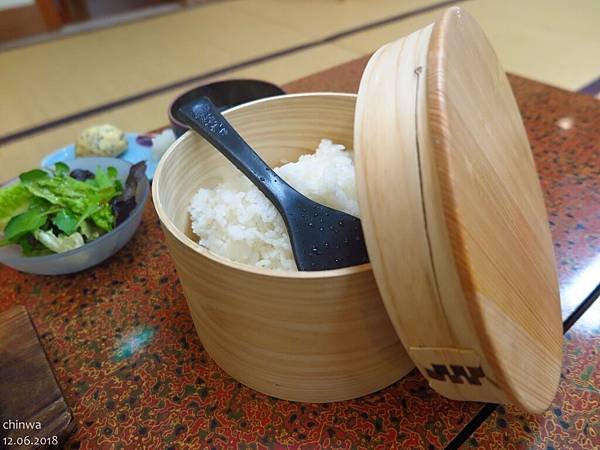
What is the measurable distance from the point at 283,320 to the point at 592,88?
8.67ft

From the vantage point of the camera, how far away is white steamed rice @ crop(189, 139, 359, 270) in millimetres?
869

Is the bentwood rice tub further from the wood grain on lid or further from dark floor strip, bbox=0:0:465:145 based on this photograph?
dark floor strip, bbox=0:0:465:145

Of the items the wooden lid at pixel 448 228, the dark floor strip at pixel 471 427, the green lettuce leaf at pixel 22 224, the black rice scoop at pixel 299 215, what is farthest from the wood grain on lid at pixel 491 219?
the green lettuce leaf at pixel 22 224

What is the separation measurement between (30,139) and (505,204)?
224 cm

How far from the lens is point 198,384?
851 mm

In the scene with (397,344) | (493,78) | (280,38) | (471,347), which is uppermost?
(493,78)

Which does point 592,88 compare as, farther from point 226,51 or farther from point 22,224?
point 22,224

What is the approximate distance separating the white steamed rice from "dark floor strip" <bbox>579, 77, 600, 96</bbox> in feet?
7.03

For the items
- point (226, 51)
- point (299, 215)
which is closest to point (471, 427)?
point (299, 215)

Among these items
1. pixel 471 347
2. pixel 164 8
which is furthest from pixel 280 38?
pixel 471 347

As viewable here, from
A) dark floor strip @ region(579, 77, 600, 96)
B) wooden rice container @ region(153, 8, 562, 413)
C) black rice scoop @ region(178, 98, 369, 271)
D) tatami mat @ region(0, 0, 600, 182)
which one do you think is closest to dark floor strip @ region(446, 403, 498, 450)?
wooden rice container @ region(153, 8, 562, 413)

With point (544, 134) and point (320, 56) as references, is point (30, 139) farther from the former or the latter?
point (544, 134)

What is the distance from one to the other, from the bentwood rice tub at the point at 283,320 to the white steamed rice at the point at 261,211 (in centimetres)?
7

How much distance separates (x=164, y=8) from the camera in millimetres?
4129
